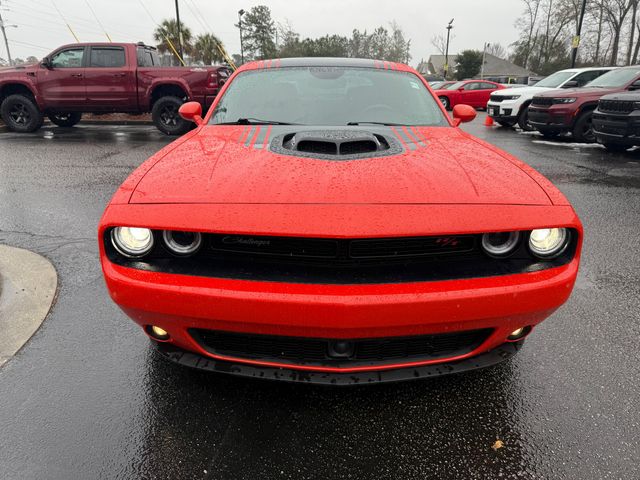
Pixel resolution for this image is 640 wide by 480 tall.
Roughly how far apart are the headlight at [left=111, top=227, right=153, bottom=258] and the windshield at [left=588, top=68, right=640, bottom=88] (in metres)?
10.8

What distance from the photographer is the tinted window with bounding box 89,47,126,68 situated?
10.4 meters

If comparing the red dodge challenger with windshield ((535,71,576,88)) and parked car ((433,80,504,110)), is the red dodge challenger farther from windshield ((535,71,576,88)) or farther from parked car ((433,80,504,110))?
parked car ((433,80,504,110))

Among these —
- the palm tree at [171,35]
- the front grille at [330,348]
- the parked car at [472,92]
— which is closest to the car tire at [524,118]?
the parked car at [472,92]

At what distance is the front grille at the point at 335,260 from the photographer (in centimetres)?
160

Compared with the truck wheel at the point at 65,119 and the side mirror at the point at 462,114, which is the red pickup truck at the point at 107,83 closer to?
the truck wheel at the point at 65,119

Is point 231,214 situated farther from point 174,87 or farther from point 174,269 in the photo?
point 174,87

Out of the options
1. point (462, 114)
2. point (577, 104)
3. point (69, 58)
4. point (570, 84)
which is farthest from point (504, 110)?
point (69, 58)

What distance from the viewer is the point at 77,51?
1041 cm

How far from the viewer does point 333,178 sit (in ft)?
5.83

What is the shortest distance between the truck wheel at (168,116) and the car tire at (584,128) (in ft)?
30.5

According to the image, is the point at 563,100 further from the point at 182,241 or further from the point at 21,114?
the point at 21,114

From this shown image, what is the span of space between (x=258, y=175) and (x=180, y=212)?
38 centimetres

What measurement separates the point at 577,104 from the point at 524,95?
3418mm

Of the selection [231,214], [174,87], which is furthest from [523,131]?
[231,214]
